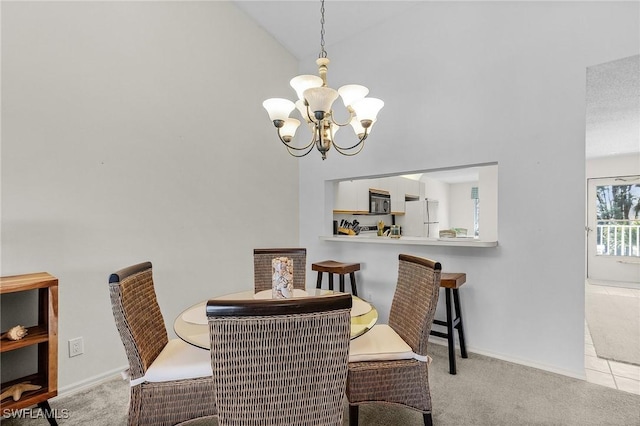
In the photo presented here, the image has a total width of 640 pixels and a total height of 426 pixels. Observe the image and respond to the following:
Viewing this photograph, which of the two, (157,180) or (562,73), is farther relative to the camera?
(157,180)

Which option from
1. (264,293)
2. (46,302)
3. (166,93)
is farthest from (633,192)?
(46,302)

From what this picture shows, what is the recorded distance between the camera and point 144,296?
5.39 feet

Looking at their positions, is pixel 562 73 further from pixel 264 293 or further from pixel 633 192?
pixel 633 192

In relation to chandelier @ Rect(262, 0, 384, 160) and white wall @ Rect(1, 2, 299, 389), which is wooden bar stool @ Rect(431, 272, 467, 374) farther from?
white wall @ Rect(1, 2, 299, 389)

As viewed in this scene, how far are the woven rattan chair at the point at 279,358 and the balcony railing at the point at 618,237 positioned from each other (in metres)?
7.38

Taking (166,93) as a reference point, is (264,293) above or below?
below

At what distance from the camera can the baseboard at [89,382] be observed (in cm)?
213

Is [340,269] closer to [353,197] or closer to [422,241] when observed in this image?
[422,241]

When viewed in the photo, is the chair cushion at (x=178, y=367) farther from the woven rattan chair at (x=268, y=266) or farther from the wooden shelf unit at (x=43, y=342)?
the woven rattan chair at (x=268, y=266)

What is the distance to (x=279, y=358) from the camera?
3.11 feet

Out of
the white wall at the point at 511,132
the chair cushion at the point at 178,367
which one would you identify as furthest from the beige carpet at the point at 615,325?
the chair cushion at the point at 178,367

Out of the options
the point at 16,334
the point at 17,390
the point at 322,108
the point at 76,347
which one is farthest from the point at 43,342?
the point at 322,108

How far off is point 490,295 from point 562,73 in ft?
5.94

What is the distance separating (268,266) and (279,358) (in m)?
1.66
